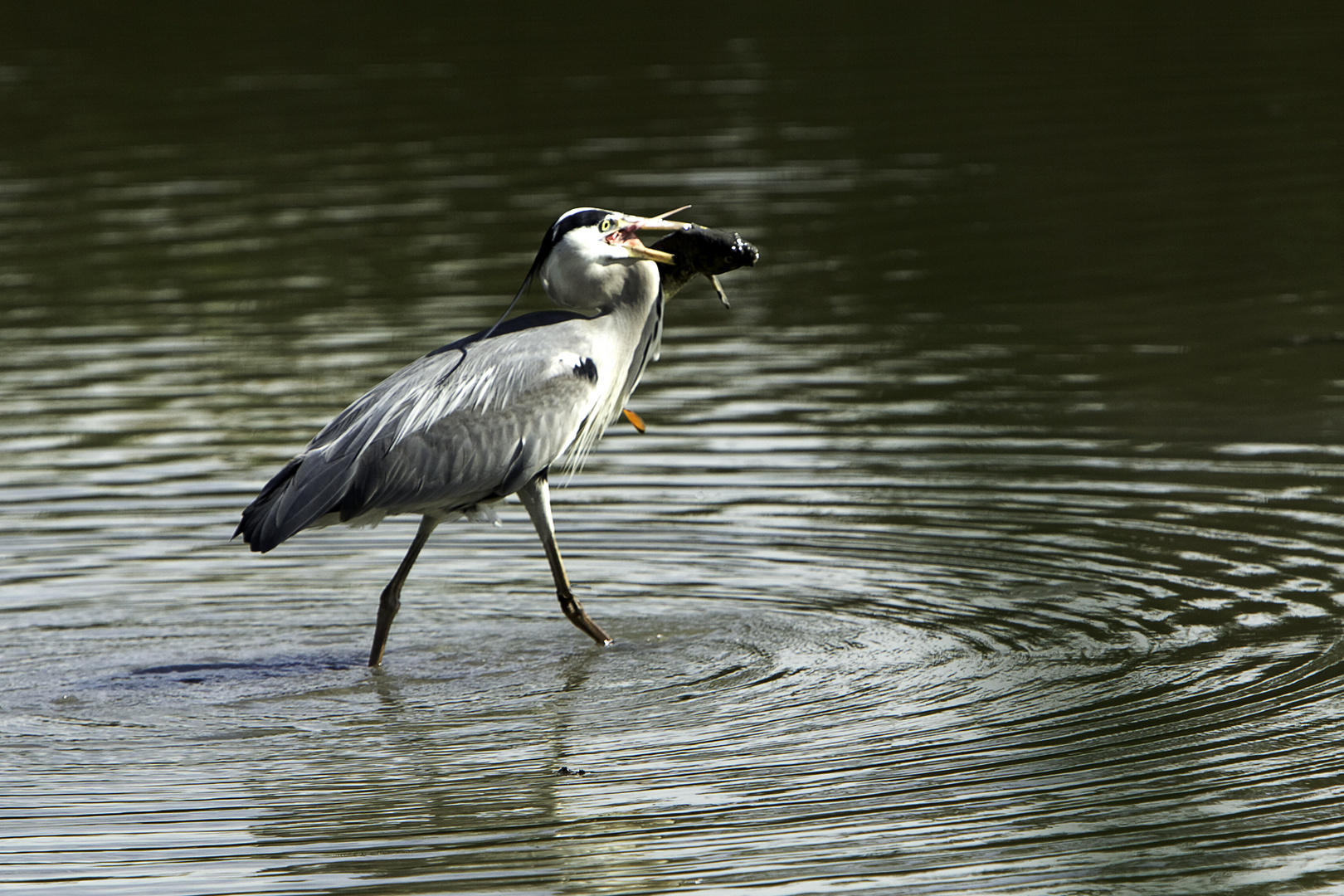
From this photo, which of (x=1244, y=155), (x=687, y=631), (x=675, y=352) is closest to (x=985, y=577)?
(x=687, y=631)

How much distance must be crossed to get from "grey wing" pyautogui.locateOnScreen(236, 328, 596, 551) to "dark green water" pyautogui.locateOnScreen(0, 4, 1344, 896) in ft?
2.42

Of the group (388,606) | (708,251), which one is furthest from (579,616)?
(708,251)

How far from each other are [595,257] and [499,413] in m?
0.78

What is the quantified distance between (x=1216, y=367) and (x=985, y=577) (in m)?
4.26

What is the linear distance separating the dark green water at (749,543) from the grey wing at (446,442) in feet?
2.42

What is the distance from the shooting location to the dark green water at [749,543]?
645 cm

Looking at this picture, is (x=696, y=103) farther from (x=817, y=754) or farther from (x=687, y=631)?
(x=817, y=754)

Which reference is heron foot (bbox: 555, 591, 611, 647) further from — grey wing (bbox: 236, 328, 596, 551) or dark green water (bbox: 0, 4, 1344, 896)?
grey wing (bbox: 236, 328, 596, 551)

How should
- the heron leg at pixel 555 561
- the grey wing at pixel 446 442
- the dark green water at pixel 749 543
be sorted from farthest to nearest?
the heron leg at pixel 555 561, the grey wing at pixel 446 442, the dark green water at pixel 749 543

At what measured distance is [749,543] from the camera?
10.0 m

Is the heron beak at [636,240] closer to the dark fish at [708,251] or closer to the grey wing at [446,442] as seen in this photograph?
the dark fish at [708,251]

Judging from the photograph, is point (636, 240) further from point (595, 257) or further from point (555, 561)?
point (555, 561)

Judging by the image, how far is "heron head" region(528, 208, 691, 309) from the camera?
8.58 metres

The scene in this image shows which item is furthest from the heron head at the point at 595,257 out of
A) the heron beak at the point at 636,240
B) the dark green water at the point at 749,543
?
the dark green water at the point at 749,543
